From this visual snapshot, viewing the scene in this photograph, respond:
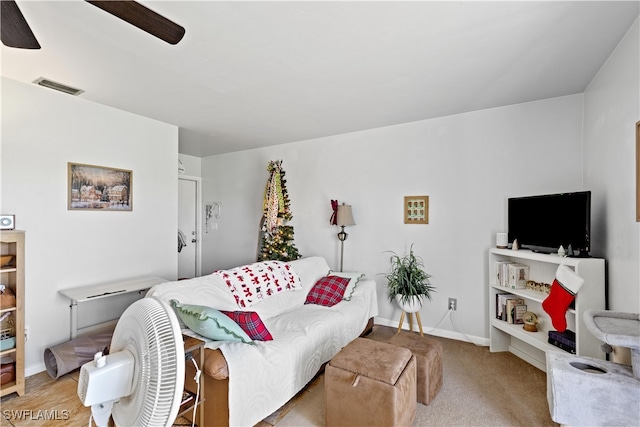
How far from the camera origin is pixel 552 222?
2486 millimetres

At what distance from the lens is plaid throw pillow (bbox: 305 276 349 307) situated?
10.1ft

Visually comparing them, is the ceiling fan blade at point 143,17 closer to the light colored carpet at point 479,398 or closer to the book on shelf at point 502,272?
the light colored carpet at point 479,398

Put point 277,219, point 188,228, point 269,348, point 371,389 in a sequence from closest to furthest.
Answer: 1. point 371,389
2. point 269,348
3. point 277,219
4. point 188,228

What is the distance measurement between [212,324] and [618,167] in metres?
2.74

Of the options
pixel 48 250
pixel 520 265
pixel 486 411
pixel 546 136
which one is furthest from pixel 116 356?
pixel 546 136

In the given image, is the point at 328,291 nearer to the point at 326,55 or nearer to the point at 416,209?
the point at 416,209

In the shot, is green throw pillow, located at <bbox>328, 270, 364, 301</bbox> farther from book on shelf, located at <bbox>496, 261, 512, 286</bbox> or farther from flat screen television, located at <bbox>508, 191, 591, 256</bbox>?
flat screen television, located at <bbox>508, 191, 591, 256</bbox>

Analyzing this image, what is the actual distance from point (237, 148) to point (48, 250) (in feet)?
9.05

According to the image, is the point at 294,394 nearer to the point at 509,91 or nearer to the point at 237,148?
the point at 509,91

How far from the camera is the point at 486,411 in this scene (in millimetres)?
2064

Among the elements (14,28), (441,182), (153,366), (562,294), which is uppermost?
(14,28)

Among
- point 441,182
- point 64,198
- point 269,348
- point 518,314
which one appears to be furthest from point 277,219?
point 518,314

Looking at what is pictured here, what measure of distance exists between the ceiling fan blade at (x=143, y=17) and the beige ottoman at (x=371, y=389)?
2.01 m

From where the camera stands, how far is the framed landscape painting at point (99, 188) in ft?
9.34
